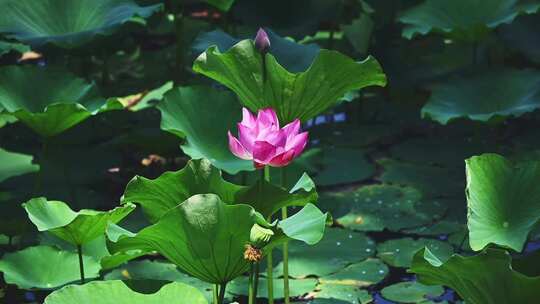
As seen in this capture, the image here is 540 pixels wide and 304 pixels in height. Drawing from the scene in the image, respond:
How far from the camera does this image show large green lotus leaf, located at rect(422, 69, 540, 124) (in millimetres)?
2766

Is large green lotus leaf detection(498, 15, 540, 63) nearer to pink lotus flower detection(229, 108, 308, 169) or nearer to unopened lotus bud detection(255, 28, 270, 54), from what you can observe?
unopened lotus bud detection(255, 28, 270, 54)

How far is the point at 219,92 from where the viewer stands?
2.45 metres

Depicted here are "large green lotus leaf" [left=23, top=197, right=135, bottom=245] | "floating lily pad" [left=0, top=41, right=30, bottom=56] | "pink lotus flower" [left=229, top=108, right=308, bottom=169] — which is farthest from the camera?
"floating lily pad" [left=0, top=41, right=30, bottom=56]

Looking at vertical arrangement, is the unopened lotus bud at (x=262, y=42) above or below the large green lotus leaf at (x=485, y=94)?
above

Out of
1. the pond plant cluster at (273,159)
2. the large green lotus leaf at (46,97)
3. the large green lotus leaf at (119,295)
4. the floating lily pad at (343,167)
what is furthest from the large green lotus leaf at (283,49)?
the large green lotus leaf at (119,295)

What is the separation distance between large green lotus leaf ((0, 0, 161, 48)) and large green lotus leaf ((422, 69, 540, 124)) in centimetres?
81

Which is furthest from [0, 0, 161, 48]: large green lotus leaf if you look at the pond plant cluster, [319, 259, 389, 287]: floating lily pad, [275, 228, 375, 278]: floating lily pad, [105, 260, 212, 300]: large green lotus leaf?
[319, 259, 389, 287]: floating lily pad

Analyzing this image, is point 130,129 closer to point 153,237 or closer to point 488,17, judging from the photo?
point 488,17

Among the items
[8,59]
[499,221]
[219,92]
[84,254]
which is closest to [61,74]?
[219,92]

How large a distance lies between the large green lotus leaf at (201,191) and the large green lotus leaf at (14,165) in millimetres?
1069

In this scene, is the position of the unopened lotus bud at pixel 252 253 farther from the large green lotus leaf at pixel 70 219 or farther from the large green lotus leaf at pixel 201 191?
the large green lotus leaf at pixel 70 219

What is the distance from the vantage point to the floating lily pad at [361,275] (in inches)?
89.7

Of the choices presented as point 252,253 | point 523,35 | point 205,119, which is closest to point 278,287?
point 205,119

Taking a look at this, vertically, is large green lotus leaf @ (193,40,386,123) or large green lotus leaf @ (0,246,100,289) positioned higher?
large green lotus leaf @ (193,40,386,123)
